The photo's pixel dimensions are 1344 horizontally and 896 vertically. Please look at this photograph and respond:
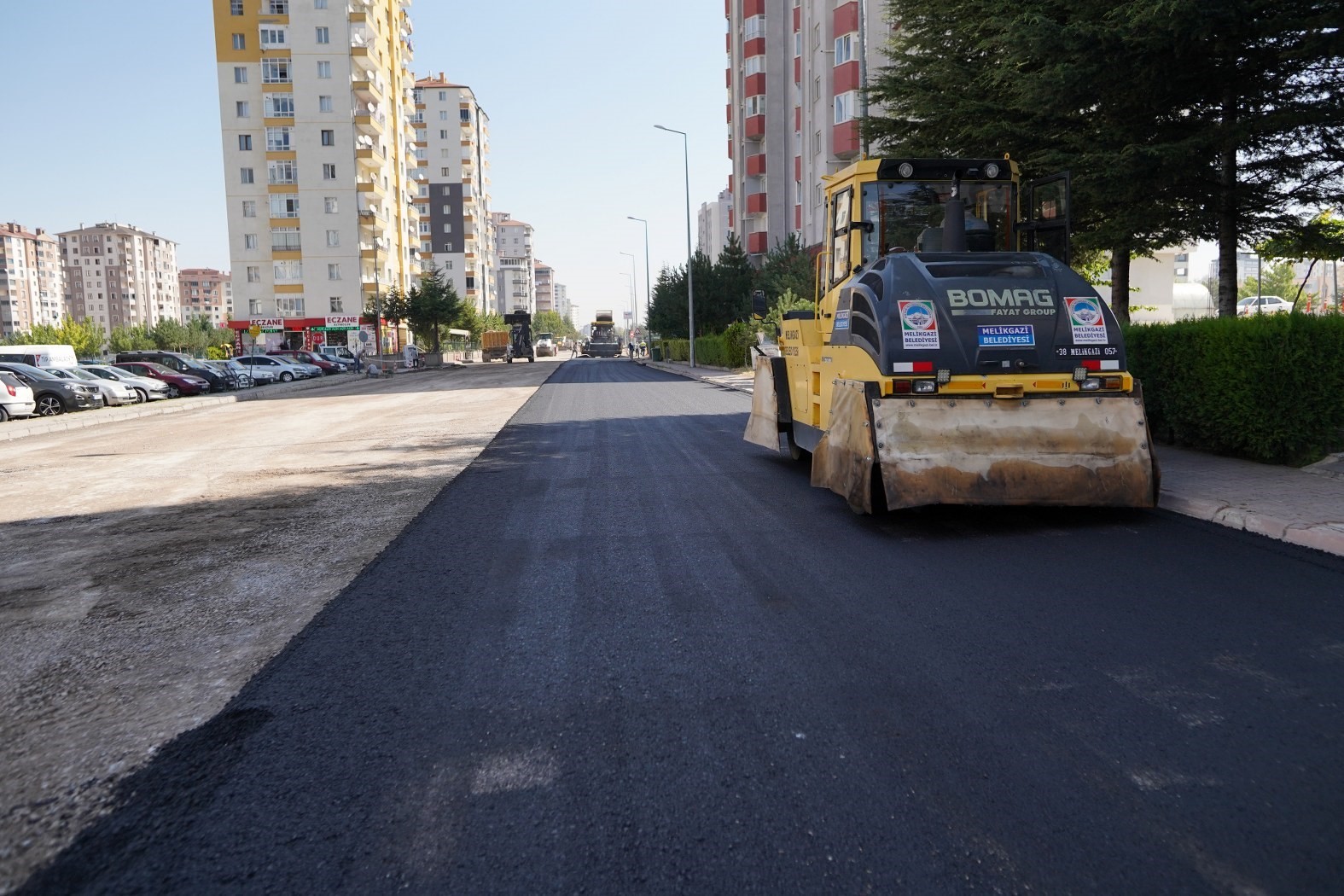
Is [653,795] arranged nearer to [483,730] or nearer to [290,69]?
[483,730]

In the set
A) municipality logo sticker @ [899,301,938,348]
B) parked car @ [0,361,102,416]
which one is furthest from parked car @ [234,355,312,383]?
municipality logo sticker @ [899,301,938,348]

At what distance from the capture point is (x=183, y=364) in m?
37.5

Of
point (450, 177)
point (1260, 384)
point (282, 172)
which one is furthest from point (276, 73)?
point (1260, 384)

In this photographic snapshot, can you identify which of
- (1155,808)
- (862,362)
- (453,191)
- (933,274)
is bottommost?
(1155,808)

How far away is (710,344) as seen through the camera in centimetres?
4719

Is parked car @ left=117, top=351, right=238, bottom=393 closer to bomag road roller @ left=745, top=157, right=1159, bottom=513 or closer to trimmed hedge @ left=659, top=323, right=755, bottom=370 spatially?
trimmed hedge @ left=659, top=323, right=755, bottom=370

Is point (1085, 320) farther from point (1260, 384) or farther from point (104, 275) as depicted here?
point (104, 275)

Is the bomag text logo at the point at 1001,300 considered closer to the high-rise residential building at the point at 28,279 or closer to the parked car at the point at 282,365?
the parked car at the point at 282,365

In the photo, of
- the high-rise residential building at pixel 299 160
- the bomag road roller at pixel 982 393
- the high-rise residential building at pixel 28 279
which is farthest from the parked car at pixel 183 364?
the high-rise residential building at pixel 28 279

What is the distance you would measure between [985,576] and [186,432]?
1654 centimetres

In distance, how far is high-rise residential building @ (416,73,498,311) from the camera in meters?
123

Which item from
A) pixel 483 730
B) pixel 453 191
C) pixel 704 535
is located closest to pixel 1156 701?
pixel 483 730

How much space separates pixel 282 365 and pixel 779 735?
47996mm

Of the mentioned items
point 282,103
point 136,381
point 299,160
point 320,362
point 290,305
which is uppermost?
point 282,103
